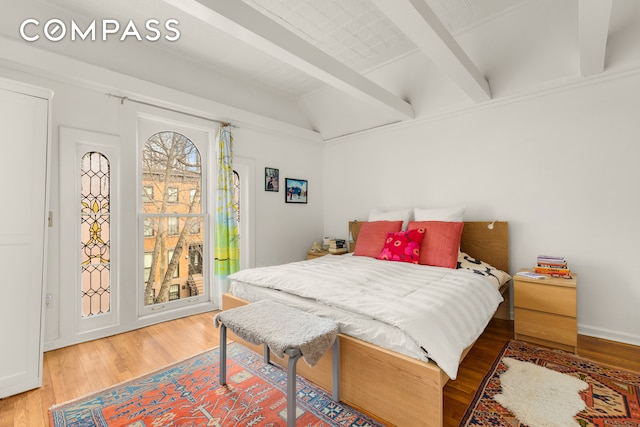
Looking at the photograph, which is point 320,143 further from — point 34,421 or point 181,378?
point 34,421

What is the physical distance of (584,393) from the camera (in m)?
1.76

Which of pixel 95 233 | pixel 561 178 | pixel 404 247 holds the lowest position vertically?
pixel 404 247

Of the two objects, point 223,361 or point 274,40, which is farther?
point 274,40

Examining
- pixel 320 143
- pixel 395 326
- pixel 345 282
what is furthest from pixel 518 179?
pixel 320 143

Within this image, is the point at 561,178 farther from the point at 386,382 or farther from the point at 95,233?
the point at 95,233

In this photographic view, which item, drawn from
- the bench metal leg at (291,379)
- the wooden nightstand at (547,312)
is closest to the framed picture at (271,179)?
the bench metal leg at (291,379)

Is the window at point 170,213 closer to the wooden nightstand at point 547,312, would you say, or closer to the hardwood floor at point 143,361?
the hardwood floor at point 143,361

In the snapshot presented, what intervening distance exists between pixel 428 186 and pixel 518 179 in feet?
3.04

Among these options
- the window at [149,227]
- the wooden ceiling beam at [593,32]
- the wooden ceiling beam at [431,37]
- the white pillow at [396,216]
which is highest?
the wooden ceiling beam at [431,37]

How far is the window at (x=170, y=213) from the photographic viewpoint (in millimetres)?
3145

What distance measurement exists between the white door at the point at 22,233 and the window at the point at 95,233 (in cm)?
82

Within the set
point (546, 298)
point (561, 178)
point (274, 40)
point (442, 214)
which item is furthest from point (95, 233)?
point (561, 178)

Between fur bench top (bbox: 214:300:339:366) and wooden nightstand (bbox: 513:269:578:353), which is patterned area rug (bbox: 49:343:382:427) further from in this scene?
wooden nightstand (bbox: 513:269:578:353)

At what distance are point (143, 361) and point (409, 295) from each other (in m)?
2.05
